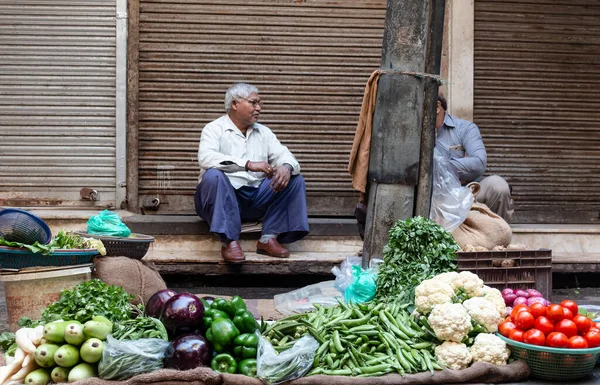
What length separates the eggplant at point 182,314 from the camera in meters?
4.27

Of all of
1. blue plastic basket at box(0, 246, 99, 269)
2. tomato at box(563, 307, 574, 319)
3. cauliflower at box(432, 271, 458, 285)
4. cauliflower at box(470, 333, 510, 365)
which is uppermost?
blue plastic basket at box(0, 246, 99, 269)

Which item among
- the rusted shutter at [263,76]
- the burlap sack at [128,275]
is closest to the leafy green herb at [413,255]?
the burlap sack at [128,275]

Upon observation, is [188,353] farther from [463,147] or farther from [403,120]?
[463,147]

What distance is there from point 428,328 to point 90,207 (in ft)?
14.6

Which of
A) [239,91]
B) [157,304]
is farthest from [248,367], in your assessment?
[239,91]

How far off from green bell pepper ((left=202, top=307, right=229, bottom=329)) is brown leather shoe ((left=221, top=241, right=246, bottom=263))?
2688 millimetres

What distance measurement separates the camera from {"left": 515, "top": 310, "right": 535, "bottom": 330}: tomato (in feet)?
14.1

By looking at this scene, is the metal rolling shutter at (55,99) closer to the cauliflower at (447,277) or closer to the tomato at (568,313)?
the cauliflower at (447,277)

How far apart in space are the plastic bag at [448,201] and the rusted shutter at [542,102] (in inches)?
88.7

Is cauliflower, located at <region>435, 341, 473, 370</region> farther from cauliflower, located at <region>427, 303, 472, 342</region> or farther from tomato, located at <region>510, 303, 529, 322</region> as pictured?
tomato, located at <region>510, 303, 529, 322</region>

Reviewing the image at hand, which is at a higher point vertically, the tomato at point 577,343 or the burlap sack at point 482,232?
the burlap sack at point 482,232

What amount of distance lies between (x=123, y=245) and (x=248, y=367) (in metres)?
1.79

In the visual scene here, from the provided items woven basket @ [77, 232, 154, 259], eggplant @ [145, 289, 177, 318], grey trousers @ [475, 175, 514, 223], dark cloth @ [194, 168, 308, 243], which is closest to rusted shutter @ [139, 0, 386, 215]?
dark cloth @ [194, 168, 308, 243]

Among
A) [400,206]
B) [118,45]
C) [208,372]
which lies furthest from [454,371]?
[118,45]
